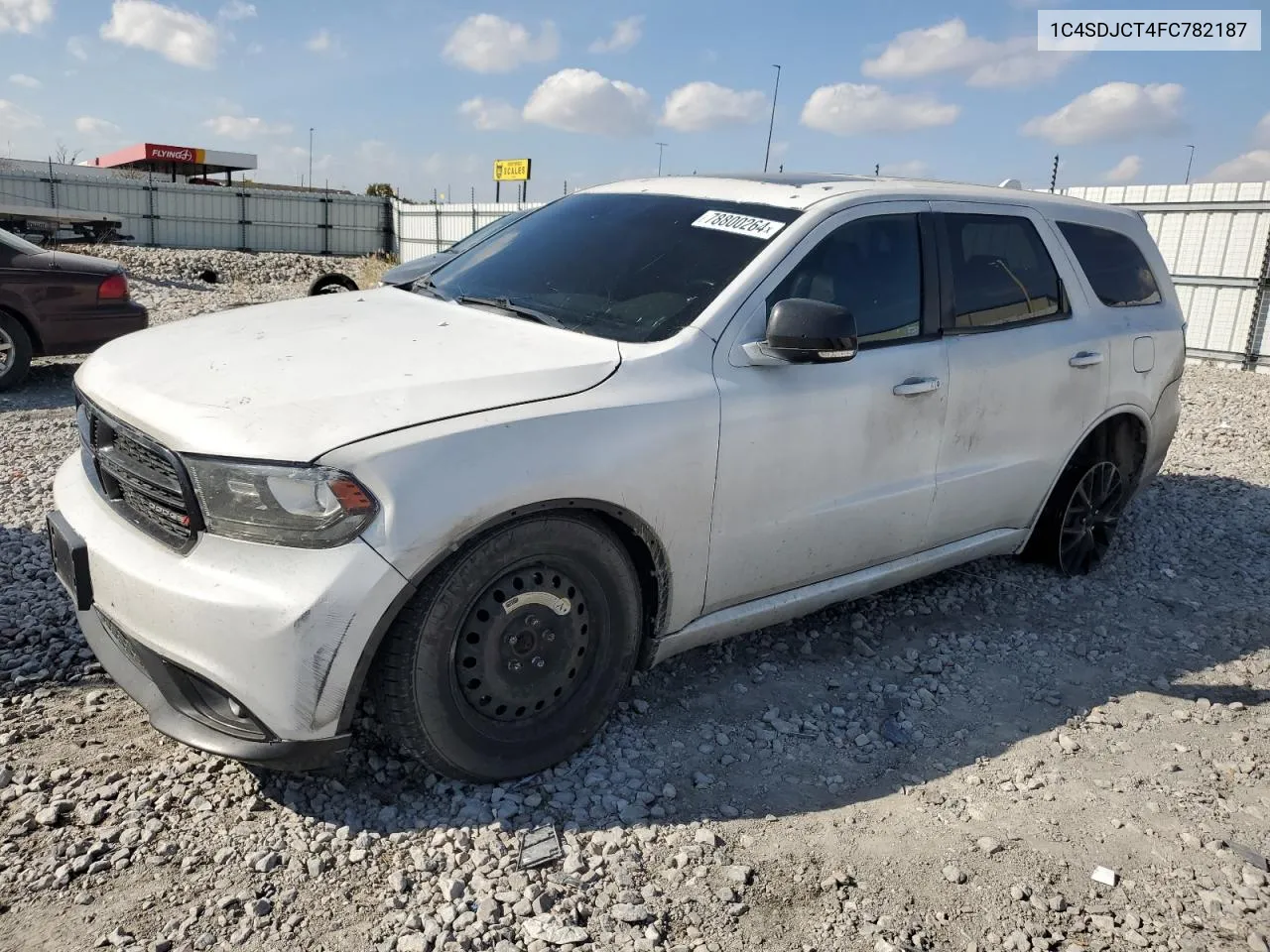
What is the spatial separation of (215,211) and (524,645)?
Result: 29355mm

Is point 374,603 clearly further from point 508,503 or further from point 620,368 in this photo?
point 620,368

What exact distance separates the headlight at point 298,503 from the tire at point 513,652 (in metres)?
0.29

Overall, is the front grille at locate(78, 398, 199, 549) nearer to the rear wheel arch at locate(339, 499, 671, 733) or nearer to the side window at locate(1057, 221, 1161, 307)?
the rear wheel arch at locate(339, 499, 671, 733)

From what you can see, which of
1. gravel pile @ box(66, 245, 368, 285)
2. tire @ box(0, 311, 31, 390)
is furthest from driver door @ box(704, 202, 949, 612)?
gravel pile @ box(66, 245, 368, 285)

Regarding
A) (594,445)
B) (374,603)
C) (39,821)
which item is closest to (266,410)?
(374,603)

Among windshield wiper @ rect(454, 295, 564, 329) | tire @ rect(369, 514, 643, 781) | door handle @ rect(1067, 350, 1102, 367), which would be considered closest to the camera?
tire @ rect(369, 514, 643, 781)

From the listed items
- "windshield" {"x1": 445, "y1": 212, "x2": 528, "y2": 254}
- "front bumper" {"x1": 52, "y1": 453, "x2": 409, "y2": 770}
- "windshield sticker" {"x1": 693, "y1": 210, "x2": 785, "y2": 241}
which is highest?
"windshield sticker" {"x1": 693, "y1": 210, "x2": 785, "y2": 241}

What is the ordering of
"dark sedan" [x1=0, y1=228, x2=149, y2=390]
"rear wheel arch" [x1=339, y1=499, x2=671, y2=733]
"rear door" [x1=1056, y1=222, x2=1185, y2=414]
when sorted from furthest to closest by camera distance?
"dark sedan" [x1=0, y1=228, x2=149, y2=390]
"rear door" [x1=1056, y1=222, x2=1185, y2=414]
"rear wheel arch" [x1=339, y1=499, x2=671, y2=733]

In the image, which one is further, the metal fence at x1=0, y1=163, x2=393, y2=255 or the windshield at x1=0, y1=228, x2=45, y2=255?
the metal fence at x1=0, y1=163, x2=393, y2=255

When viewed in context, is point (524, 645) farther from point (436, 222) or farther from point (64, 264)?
point (436, 222)

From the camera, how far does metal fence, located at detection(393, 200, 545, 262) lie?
2217cm

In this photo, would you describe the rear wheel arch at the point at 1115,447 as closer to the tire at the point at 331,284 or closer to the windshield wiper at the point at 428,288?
the windshield wiper at the point at 428,288

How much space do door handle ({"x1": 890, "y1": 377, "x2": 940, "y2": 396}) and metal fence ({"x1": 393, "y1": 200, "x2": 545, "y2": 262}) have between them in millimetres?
18212

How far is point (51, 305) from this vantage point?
26.9ft
